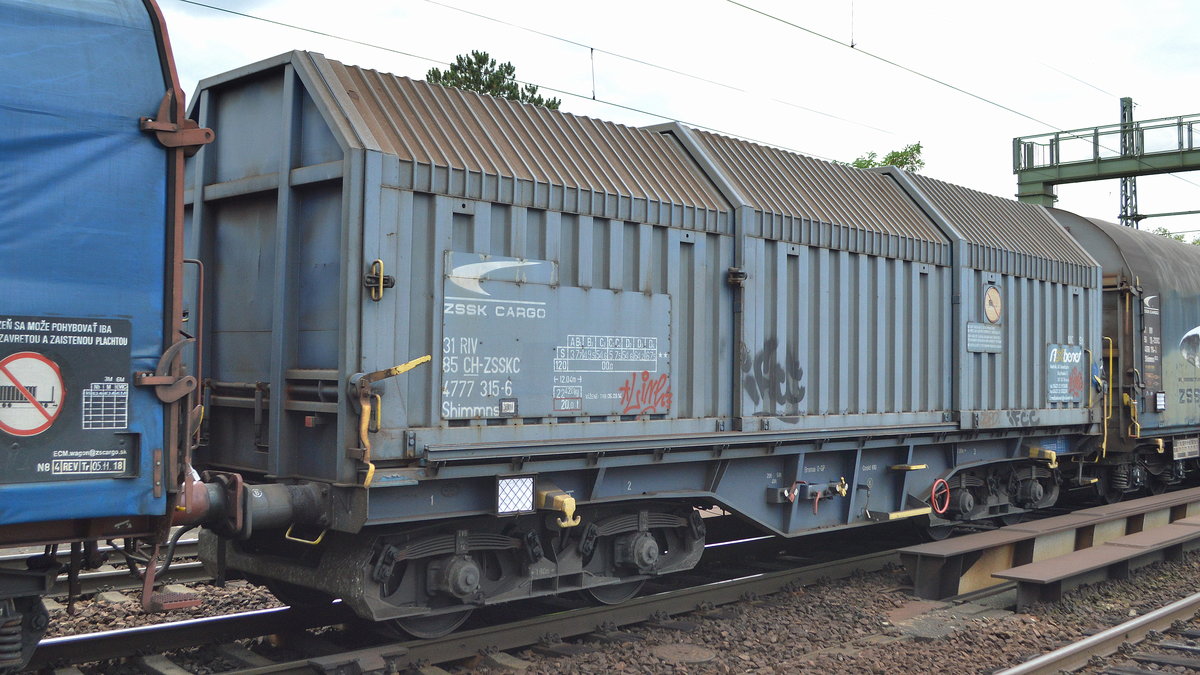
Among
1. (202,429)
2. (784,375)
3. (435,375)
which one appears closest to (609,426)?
(435,375)

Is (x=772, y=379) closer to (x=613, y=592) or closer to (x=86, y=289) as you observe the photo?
(x=613, y=592)

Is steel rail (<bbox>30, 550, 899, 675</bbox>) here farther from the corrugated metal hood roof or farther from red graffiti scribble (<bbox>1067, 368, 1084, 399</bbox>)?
red graffiti scribble (<bbox>1067, 368, 1084, 399</bbox>)

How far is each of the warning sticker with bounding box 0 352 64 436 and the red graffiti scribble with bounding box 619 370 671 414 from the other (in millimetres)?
4059

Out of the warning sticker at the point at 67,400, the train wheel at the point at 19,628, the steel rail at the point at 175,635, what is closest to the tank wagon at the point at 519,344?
the steel rail at the point at 175,635

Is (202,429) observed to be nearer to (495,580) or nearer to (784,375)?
(495,580)

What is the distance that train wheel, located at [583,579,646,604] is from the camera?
8.00m

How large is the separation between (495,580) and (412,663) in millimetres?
903

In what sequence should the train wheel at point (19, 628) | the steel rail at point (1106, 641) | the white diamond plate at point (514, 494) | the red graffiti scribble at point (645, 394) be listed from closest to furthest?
the train wheel at point (19, 628), the white diamond plate at point (514, 494), the steel rail at point (1106, 641), the red graffiti scribble at point (645, 394)

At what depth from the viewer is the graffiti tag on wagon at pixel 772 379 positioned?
28.5ft

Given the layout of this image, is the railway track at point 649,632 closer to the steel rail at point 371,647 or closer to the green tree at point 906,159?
the steel rail at point 371,647

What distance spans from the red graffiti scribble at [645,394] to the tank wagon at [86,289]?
346cm

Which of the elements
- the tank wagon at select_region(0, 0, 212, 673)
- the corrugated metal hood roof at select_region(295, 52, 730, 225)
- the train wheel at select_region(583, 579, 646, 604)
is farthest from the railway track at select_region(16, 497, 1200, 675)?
the corrugated metal hood roof at select_region(295, 52, 730, 225)

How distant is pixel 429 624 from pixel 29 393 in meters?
3.28

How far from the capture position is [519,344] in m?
7.03
